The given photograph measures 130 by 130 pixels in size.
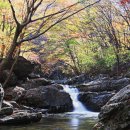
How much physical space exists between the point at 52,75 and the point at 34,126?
121 ft

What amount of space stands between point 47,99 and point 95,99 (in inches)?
140

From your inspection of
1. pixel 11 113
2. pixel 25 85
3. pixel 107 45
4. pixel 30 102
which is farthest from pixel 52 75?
pixel 11 113

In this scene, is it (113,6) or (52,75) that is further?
(52,75)

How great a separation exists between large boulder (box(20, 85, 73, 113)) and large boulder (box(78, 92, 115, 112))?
2074 millimetres

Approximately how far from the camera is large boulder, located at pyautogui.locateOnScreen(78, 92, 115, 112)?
22828 mm

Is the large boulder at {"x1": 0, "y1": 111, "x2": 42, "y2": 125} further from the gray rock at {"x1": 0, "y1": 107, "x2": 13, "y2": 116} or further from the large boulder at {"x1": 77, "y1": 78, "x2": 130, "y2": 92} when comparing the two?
the large boulder at {"x1": 77, "y1": 78, "x2": 130, "y2": 92}

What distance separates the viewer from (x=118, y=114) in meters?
8.14

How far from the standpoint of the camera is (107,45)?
127ft

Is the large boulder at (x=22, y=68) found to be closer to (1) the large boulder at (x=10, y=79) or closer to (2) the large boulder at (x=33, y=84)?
(1) the large boulder at (x=10, y=79)

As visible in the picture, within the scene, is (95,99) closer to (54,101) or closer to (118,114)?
(54,101)

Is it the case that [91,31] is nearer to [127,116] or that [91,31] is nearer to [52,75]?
[52,75]

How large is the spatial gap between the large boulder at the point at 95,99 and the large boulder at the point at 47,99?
2.07 m

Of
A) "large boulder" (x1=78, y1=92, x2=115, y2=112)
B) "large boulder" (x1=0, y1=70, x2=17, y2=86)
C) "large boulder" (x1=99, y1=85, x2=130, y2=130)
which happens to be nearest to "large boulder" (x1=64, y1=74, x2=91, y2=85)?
"large boulder" (x1=0, y1=70, x2=17, y2=86)

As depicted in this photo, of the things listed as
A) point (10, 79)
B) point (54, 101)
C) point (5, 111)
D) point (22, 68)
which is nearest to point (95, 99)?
point (54, 101)
